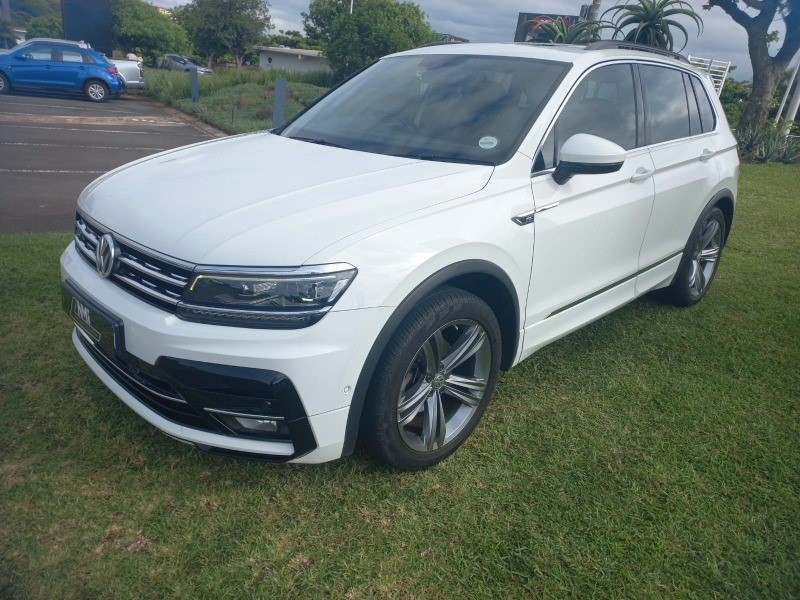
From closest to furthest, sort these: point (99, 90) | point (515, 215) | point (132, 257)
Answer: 1. point (132, 257)
2. point (515, 215)
3. point (99, 90)

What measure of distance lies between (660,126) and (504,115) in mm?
1395

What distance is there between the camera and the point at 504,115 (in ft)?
9.65

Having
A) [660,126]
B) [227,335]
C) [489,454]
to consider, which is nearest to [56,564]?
[227,335]

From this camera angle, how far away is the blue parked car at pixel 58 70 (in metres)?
16.5

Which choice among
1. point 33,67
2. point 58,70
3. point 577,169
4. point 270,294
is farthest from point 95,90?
point 270,294

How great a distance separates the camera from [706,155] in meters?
4.15

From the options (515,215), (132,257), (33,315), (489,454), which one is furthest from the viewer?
(33,315)

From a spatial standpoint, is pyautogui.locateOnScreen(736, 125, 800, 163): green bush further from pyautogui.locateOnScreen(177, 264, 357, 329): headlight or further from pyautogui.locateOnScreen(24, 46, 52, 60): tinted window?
pyautogui.locateOnScreen(24, 46, 52, 60): tinted window

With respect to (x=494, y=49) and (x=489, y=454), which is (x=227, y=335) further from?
(x=494, y=49)

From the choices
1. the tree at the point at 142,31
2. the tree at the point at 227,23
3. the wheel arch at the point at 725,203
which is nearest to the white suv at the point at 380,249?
the wheel arch at the point at 725,203

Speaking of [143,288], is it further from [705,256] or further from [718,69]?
[718,69]

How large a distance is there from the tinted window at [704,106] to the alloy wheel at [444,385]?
110 inches

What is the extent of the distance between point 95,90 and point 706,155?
1775 centimetres

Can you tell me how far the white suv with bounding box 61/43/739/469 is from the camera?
2.06 meters
